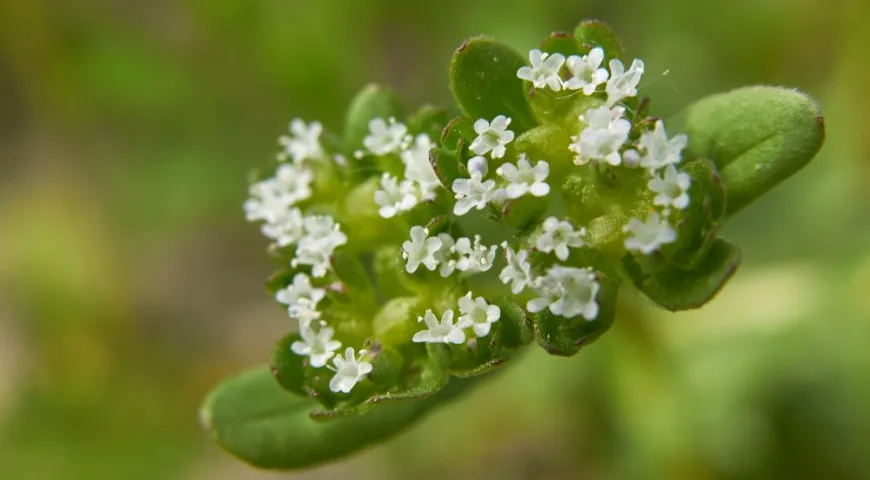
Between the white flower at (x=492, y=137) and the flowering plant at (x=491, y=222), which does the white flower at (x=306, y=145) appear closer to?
the flowering plant at (x=491, y=222)

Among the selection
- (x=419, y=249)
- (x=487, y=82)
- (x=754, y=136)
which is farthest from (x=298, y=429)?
(x=754, y=136)

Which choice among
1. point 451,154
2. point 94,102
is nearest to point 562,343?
point 451,154

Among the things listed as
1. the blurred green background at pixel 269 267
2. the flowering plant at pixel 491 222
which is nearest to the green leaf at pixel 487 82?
the flowering plant at pixel 491 222

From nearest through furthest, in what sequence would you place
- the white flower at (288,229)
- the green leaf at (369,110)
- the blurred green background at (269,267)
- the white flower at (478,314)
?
the white flower at (478,314) → the white flower at (288,229) → the green leaf at (369,110) → the blurred green background at (269,267)

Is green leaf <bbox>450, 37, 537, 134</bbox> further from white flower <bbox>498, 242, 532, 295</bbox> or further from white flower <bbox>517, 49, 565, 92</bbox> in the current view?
white flower <bbox>498, 242, 532, 295</bbox>

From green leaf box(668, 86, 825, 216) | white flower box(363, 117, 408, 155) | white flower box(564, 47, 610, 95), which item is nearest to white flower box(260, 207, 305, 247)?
white flower box(363, 117, 408, 155)

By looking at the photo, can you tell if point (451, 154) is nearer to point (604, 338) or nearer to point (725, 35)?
point (604, 338)

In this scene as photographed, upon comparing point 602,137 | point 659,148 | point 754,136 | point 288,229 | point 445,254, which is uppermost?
point 288,229

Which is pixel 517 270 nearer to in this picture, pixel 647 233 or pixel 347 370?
pixel 647 233
